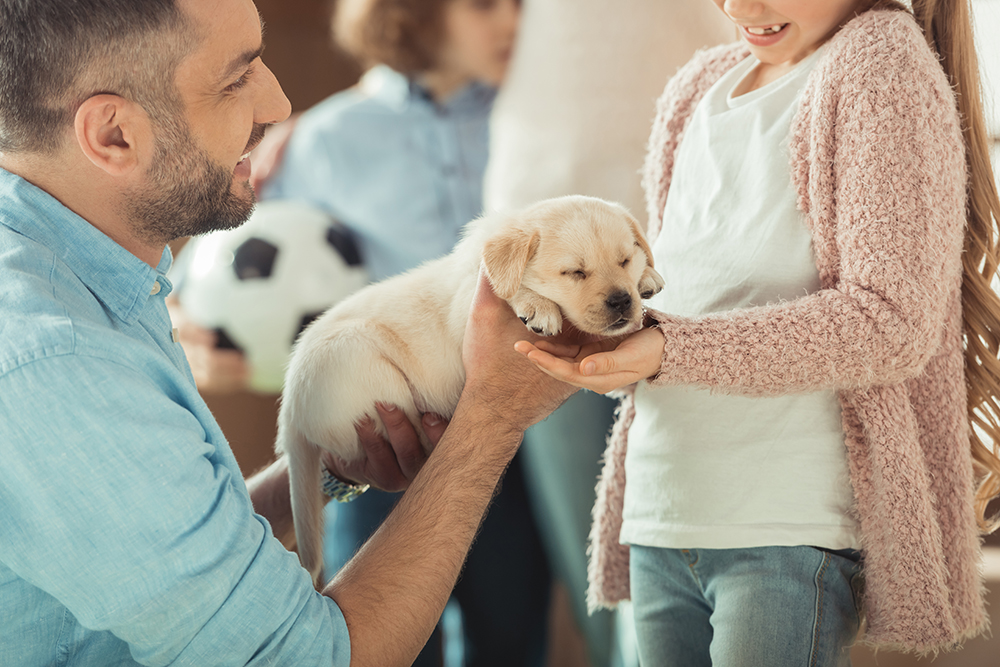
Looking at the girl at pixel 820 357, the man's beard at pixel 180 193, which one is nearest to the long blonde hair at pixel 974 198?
the girl at pixel 820 357

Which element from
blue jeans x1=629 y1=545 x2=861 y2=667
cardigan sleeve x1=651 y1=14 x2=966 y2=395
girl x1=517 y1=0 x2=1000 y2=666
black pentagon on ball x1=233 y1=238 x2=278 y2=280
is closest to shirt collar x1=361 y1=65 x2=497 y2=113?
black pentagon on ball x1=233 y1=238 x2=278 y2=280

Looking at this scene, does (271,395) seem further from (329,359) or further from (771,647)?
(771,647)

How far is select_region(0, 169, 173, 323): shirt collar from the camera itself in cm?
88

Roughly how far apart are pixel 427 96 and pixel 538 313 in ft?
4.55

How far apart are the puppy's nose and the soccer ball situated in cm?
117

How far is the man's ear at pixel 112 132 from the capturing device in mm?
900

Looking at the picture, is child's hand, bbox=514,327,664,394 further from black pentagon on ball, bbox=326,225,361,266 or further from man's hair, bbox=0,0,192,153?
black pentagon on ball, bbox=326,225,361,266

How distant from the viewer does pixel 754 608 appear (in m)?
0.96

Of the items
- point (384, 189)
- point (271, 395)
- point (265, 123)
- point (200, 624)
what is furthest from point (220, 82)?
point (271, 395)

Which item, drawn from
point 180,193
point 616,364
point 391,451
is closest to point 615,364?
point 616,364

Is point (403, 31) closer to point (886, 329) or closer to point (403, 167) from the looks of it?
point (403, 167)

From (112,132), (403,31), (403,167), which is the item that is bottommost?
(403,167)

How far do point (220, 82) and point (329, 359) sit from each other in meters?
0.41

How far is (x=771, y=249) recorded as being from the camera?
1006 millimetres
